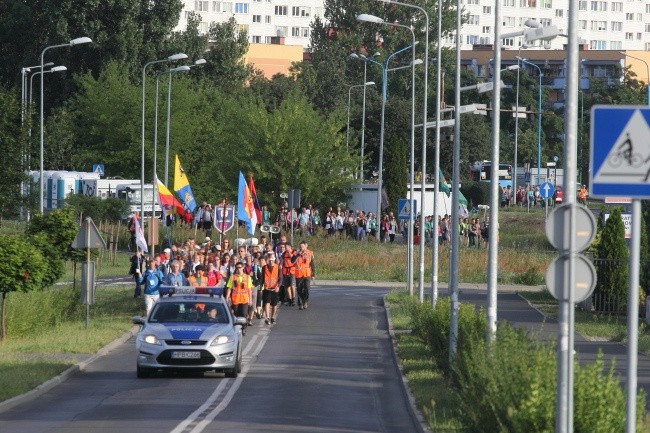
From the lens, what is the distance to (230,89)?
321 ft

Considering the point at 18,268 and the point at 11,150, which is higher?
the point at 11,150

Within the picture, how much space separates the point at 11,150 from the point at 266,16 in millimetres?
118747

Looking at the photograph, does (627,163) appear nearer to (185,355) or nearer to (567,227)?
(567,227)

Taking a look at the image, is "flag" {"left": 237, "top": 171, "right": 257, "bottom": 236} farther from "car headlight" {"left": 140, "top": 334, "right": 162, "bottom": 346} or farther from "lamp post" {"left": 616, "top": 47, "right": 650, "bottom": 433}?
"lamp post" {"left": 616, "top": 47, "right": 650, "bottom": 433}

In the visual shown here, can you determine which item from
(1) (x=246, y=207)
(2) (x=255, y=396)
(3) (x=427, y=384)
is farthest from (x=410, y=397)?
(1) (x=246, y=207)

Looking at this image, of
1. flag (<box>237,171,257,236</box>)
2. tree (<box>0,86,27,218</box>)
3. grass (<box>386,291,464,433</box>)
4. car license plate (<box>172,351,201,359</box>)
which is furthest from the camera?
flag (<box>237,171,257,236</box>)

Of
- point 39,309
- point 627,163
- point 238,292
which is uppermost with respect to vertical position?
point 627,163

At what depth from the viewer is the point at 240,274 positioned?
108ft

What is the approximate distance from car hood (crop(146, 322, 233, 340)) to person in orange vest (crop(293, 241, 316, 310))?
14.1 metres

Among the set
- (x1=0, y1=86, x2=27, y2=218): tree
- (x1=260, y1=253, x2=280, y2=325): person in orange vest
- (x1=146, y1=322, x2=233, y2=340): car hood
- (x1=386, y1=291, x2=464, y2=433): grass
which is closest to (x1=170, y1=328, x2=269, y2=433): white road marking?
(x1=146, y1=322, x2=233, y2=340): car hood

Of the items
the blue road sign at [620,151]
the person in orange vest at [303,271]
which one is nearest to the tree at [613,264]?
the person in orange vest at [303,271]

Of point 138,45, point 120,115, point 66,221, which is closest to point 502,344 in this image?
point 66,221

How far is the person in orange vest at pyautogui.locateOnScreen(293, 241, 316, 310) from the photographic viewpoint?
128 feet

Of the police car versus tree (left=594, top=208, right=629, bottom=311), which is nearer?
the police car
